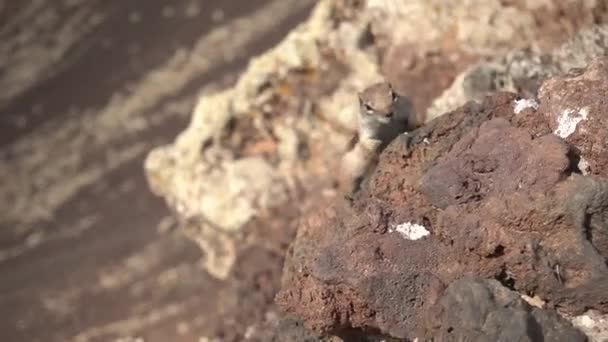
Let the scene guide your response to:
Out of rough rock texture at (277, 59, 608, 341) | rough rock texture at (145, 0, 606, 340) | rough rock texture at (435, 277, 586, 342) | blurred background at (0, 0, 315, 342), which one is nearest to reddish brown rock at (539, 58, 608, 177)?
rough rock texture at (277, 59, 608, 341)

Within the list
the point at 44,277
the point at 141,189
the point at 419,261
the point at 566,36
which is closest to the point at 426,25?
the point at 566,36

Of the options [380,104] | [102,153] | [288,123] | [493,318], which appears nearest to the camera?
[493,318]

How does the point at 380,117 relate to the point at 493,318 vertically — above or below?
above

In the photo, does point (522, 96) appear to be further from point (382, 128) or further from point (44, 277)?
point (44, 277)

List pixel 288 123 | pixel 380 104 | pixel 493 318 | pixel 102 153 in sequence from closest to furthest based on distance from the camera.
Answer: pixel 493 318 → pixel 380 104 → pixel 288 123 → pixel 102 153

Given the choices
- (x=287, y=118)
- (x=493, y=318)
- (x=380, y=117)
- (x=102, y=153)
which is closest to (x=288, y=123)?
(x=287, y=118)

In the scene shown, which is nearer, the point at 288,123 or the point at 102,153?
the point at 288,123

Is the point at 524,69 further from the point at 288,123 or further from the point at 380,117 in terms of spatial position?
the point at 288,123
